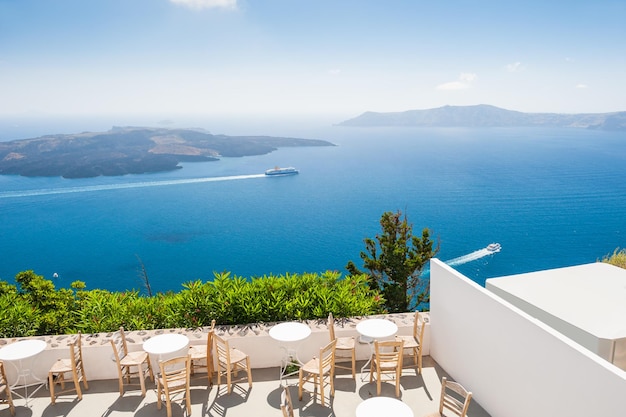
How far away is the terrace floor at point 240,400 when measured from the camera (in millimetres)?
5988

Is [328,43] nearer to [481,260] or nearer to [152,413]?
[481,260]

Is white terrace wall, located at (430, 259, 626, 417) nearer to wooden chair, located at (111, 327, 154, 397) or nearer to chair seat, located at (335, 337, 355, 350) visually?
chair seat, located at (335, 337, 355, 350)

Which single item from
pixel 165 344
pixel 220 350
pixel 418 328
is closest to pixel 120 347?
pixel 165 344

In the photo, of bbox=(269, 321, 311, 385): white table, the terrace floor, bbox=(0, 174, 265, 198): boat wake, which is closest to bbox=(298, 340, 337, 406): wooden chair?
the terrace floor

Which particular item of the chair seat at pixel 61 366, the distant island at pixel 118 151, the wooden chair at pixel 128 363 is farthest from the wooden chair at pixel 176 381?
the distant island at pixel 118 151

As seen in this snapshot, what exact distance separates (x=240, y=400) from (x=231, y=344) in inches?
Answer: 36.1

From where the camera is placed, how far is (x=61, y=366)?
20.8ft

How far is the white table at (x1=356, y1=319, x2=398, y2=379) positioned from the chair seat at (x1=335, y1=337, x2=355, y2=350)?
19cm

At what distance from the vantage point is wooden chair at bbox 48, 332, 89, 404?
6147mm

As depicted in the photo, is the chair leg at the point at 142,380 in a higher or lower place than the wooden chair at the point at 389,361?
lower

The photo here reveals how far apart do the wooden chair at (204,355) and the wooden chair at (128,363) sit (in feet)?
2.20

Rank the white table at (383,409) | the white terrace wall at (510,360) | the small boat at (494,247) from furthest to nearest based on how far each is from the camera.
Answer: the small boat at (494,247) → the white table at (383,409) → the white terrace wall at (510,360)

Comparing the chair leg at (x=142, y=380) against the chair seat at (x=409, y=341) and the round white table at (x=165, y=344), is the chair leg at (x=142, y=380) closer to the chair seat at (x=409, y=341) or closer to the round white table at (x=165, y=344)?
the round white table at (x=165, y=344)

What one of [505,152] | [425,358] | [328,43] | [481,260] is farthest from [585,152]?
[425,358]
